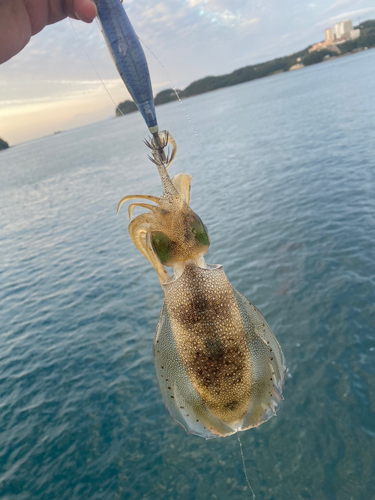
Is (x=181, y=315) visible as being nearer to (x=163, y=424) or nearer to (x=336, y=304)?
(x=163, y=424)

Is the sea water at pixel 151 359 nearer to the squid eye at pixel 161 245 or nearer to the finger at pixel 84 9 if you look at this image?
the squid eye at pixel 161 245

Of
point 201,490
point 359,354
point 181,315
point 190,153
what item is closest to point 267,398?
point 181,315

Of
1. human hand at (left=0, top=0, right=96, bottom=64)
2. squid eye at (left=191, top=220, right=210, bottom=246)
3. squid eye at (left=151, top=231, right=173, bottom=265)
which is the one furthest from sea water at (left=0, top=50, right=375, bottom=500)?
human hand at (left=0, top=0, right=96, bottom=64)

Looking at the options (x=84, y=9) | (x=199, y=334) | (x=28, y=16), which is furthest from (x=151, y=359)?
(x=84, y=9)

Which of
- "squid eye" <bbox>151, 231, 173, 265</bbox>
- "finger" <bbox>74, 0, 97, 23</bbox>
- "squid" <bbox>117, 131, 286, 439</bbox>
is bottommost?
"squid" <bbox>117, 131, 286, 439</bbox>

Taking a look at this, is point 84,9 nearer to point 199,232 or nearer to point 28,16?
point 28,16

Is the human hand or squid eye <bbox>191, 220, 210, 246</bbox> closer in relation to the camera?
squid eye <bbox>191, 220, 210, 246</bbox>

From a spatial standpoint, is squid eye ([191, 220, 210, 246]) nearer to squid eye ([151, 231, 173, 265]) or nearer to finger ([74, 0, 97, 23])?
squid eye ([151, 231, 173, 265])
